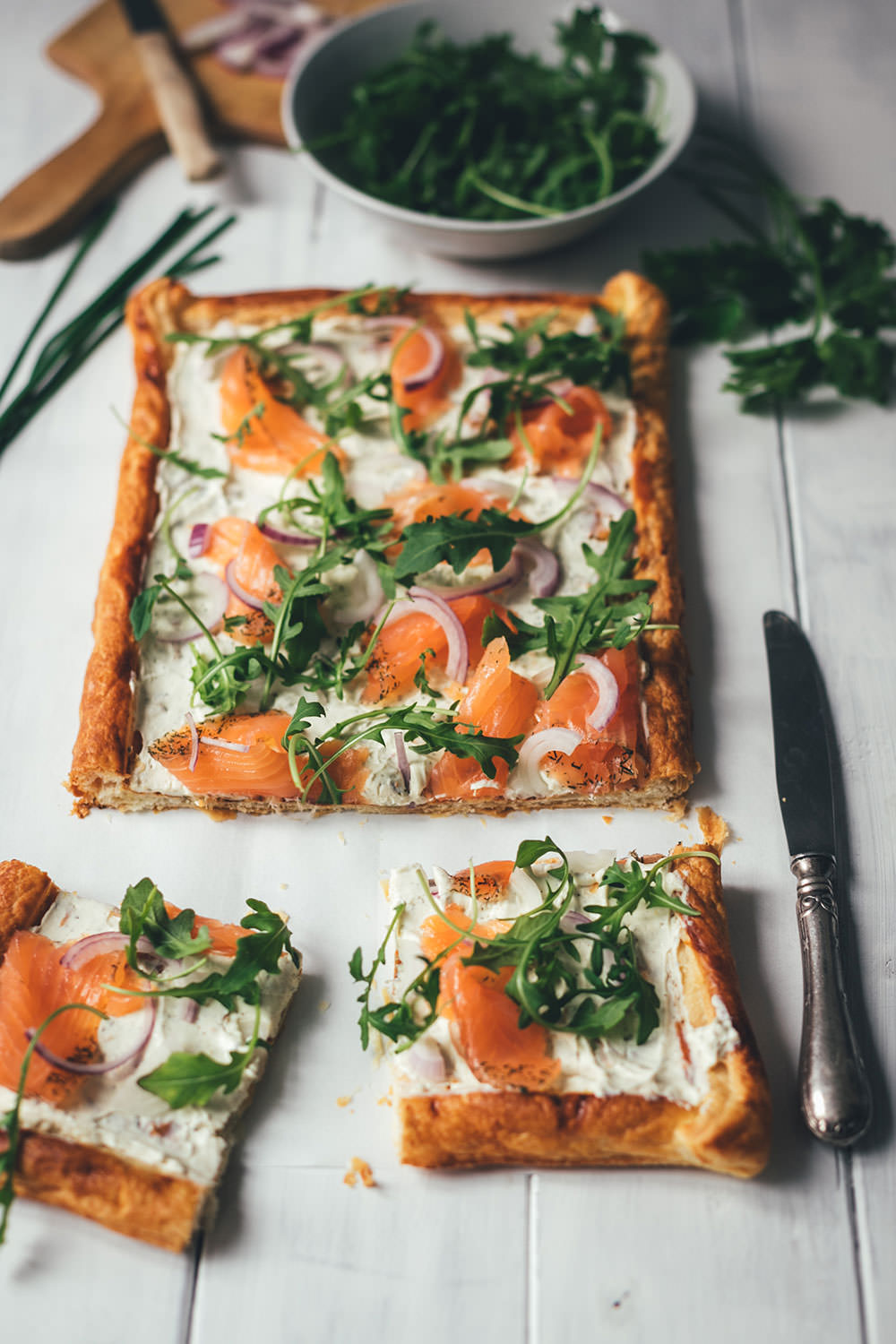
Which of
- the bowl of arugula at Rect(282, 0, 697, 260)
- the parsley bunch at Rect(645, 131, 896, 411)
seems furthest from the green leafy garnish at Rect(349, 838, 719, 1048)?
the bowl of arugula at Rect(282, 0, 697, 260)

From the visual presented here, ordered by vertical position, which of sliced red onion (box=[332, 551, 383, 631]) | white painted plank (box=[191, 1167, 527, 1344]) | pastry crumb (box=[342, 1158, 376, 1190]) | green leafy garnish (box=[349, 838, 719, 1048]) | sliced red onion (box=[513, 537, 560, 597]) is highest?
sliced red onion (box=[513, 537, 560, 597])

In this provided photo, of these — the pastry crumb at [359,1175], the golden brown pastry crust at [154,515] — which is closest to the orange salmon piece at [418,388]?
the golden brown pastry crust at [154,515]

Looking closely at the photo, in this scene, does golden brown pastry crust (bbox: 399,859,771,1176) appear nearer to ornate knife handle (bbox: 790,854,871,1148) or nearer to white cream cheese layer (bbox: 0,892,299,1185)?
ornate knife handle (bbox: 790,854,871,1148)

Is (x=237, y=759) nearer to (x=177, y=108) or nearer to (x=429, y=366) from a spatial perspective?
(x=429, y=366)

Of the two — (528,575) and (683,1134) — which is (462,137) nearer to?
(528,575)

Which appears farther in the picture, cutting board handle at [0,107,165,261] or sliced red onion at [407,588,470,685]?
cutting board handle at [0,107,165,261]

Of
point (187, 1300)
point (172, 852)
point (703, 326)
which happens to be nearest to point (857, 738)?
point (703, 326)

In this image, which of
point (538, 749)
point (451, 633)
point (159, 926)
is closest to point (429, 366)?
point (451, 633)
